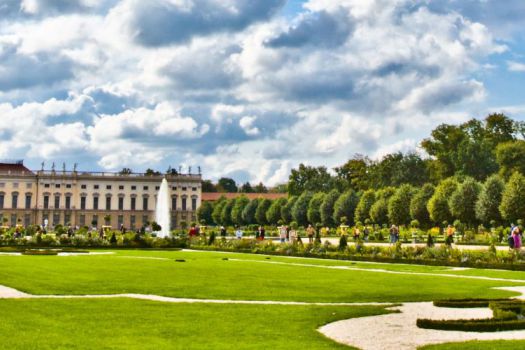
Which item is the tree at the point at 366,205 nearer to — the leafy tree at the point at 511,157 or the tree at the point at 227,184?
the leafy tree at the point at 511,157

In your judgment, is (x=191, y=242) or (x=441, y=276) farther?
(x=191, y=242)

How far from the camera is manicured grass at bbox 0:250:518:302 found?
53.9 ft

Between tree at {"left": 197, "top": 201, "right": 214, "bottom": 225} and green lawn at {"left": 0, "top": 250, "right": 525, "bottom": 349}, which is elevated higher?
tree at {"left": 197, "top": 201, "right": 214, "bottom": 225}

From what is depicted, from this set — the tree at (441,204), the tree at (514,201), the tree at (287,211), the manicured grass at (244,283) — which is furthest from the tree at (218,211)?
the manicured grass at (244,283)

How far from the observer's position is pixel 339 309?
13.9 metres

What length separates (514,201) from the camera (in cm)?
5294

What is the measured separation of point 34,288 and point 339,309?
754cm

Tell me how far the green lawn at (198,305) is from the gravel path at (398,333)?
1.25 feet

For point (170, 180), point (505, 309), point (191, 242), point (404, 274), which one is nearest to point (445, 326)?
point (505, 309)

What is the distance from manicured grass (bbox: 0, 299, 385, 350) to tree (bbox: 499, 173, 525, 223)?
4205cm

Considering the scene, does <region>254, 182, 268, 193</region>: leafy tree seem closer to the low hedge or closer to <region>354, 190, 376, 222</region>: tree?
<region>354, 190, 376, 222</region>: tree

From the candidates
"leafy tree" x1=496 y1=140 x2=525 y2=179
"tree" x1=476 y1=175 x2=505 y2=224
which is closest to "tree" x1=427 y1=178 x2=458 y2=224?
"tree" x1=476 y1=175 x2=505 y2=224

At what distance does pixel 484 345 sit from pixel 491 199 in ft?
160

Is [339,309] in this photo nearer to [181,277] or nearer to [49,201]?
[181,277]
